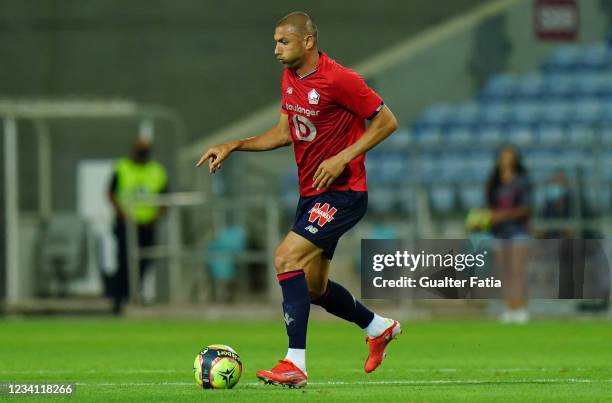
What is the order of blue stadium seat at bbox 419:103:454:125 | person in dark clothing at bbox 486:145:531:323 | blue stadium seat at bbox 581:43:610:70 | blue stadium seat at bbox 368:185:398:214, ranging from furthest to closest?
1. blue stadium seat at bbox 581:43:610:70
2. blue stadium seat at bbox 419:103:454:125
3. blue stadium seat at bbox 368:185:398:214
4. person in dark clothing at bbox 486:145:531:323

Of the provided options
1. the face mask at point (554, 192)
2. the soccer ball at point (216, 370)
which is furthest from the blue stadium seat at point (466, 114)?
the soccer ball at point (216, 370)

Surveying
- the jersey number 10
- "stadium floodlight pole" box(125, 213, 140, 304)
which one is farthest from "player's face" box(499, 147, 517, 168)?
the jersey number 10

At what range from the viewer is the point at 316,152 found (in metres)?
8.16

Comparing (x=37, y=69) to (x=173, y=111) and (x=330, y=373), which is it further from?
(x=330, y=373)

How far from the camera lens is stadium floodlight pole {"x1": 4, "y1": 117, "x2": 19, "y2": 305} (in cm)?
1920

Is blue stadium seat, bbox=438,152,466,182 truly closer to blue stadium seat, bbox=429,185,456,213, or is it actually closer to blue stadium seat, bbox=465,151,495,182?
blue stadium seat, bbox=465,151,495,182

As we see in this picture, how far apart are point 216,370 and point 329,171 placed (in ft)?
3.77

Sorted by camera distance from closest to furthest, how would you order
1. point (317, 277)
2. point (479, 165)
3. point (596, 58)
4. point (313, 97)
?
point (313, 97) → point (317, 277) → point (479, 165) → point (596, 58)

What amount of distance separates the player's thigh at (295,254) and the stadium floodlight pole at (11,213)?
11591 mm

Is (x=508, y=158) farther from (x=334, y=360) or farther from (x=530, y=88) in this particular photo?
(x=530, y=88)

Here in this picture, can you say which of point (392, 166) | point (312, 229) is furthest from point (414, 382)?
point (392, 166)

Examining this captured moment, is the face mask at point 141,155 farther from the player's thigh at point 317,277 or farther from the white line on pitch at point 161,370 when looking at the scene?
the player's thigh at point 317,277

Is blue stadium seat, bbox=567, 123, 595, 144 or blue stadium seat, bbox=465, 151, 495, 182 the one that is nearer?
blue stadium seat, bbox=465, 151, 495, 182

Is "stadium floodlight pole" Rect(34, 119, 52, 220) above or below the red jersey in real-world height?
above
